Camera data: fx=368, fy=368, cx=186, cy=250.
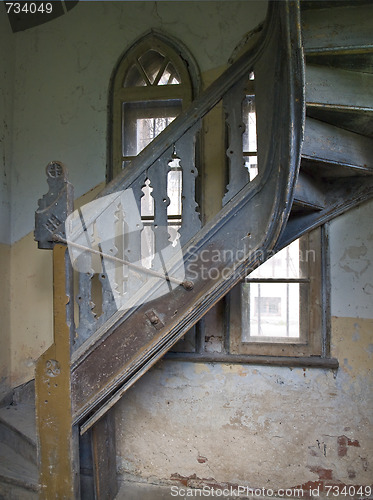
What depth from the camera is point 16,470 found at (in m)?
2.42

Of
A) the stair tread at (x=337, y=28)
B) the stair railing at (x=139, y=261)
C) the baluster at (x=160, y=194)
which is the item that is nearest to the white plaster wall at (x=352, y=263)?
the stair railing at (x=139, y=261)

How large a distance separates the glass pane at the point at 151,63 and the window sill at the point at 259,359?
224cm

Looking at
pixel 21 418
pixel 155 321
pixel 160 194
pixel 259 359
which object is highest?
pixel 160 194

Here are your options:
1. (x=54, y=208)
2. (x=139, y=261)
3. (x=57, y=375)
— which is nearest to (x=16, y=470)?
(x=57, y=375)

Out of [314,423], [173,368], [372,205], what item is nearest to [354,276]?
[372,205]

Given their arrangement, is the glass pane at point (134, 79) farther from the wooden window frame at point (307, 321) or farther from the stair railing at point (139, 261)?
the wooden window frame at point (307, 321)

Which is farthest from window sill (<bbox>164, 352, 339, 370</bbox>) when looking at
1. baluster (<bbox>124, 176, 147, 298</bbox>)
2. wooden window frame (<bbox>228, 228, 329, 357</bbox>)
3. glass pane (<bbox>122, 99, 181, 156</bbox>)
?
glass pane (<bbox>122, 99, 181, 156</bbox>)

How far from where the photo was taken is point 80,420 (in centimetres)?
214

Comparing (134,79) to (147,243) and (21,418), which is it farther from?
(21,418)

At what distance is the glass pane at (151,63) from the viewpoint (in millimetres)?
3003

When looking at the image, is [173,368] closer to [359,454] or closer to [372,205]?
[359,454]

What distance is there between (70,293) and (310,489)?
7.25 ft

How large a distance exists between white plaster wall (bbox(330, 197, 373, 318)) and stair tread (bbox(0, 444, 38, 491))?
90.4 inches

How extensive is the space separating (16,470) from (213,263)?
6.28 feet
